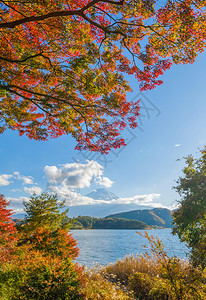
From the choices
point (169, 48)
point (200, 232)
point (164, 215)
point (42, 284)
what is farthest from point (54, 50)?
point (164, 215)

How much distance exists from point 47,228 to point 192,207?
759 cm

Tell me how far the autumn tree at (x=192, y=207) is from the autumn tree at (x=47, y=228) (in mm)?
5496

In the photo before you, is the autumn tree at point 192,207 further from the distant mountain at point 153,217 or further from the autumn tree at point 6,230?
the distant mountain at point 153,217

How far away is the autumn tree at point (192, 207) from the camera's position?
701 centimetres

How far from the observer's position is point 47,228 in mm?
9734

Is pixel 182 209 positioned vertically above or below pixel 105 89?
below

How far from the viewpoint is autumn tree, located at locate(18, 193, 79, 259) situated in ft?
29.1

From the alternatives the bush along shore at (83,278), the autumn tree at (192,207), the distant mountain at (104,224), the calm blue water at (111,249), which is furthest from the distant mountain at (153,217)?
the bush along shore at (83,278)

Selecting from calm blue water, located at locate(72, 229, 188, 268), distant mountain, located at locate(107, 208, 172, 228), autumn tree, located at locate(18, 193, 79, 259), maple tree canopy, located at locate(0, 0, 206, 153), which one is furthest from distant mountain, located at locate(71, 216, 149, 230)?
maple tree canopy, located at locate(0, 0, 206, 153)

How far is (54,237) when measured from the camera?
31.2 ft

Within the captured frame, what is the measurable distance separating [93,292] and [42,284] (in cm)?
103

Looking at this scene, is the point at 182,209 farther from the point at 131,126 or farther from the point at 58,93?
the point at 58,93

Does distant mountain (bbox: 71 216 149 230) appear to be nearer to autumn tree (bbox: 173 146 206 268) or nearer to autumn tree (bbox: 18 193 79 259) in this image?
autumn tree (bbox: 18 193 79 259)

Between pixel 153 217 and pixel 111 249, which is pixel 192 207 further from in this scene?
pixel 153 217
